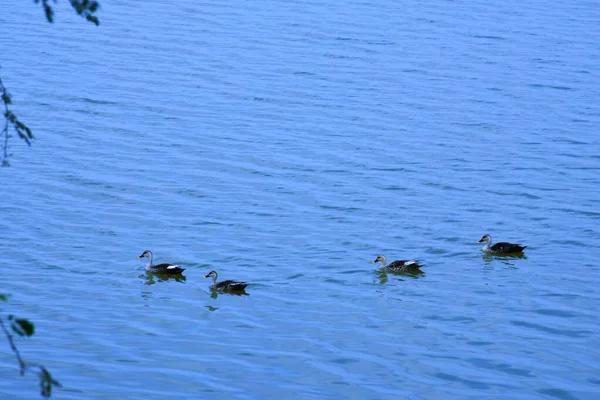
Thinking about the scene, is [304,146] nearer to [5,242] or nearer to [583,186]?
[583,186]

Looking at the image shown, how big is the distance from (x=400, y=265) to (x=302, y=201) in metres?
4.75

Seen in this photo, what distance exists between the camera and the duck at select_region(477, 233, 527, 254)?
820 inches

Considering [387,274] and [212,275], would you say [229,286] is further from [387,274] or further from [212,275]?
[387,274]

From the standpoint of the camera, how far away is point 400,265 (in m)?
19.9

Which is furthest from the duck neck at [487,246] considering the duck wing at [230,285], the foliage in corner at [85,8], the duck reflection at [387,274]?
the foliage in corner at [85,8]

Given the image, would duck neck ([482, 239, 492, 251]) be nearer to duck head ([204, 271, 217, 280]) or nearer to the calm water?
the calm water

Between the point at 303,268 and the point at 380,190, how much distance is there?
5.12m

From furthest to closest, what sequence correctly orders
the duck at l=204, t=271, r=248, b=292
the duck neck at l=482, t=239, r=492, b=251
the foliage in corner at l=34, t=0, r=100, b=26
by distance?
1. the duck neck at l=482, t=239, r=492, b=251
2. the duck at l=204, t=271, r=248, b=292
3. the foliage in corner at l=34, t=0, r=100, b=26

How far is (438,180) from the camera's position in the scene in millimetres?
25594

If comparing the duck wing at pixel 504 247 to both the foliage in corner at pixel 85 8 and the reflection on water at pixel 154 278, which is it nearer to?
the reflection on water at pixel 154 278

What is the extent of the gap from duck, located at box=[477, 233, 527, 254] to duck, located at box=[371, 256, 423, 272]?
5.41 feet

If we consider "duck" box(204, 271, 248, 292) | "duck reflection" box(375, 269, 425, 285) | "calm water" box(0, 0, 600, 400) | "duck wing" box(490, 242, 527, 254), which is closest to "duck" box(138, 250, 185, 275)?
"calm water" box(0, 0, 600, 400)

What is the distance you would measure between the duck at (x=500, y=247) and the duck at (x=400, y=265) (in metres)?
1.65

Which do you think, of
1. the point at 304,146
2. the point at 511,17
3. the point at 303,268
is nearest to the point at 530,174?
the point at 304,146
